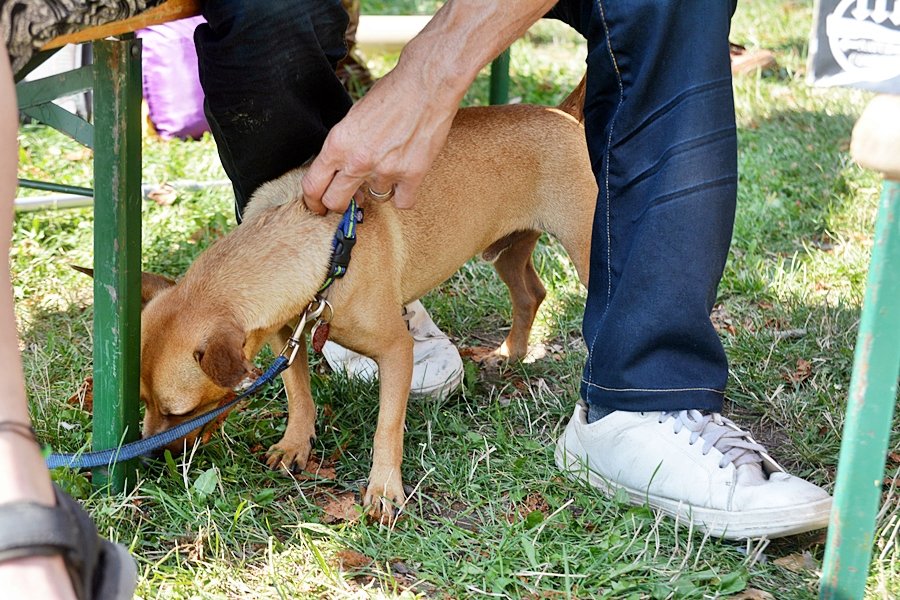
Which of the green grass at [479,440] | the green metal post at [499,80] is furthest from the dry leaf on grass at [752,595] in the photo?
the green metal post at [499,80]

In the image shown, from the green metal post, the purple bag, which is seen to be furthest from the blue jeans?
the purple bag

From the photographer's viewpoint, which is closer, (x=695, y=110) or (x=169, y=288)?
(x=695, y=110)

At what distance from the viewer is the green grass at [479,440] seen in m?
2.10

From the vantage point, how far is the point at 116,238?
88.1 inches

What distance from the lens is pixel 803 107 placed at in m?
5.67

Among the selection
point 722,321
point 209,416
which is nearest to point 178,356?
point 209,416

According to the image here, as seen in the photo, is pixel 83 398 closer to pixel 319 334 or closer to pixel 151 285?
pixel 151 285

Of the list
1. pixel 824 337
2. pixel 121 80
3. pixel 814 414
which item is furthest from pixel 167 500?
pixel 824 337

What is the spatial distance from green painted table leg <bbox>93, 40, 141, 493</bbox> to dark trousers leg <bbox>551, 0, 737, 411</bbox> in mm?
1126

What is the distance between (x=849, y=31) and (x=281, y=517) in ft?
5.40

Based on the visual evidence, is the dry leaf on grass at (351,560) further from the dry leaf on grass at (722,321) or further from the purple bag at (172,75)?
the purple bag at (172,75)

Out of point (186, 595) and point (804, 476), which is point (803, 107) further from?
point (186, 595)

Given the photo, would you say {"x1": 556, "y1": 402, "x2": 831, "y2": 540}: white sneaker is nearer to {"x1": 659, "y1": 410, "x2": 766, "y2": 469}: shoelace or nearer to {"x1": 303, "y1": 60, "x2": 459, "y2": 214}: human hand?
{"x1": 659, "y1": 410, "x2": 766, "y2": 469}: shoelace

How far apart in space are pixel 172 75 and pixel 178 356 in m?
2.99
